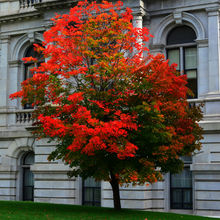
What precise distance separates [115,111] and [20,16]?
14435 mm

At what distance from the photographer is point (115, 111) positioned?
21.0 m

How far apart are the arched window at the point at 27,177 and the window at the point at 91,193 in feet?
13.0

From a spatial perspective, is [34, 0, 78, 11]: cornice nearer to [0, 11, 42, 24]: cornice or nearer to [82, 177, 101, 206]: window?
[0, 11, 42, 24]: cornice

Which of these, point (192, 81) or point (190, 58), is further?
point (190, 58)

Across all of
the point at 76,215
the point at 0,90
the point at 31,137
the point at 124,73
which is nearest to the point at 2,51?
the point at 0,90

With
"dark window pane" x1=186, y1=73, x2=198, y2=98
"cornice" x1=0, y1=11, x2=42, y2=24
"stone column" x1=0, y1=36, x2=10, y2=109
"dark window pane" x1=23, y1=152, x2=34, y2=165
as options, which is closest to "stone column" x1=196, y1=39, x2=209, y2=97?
"dark window pane" x1=186, y1=73, x2=198, y2=98

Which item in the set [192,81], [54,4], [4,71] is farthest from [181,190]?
[4,71]

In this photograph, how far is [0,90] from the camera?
33.0 m

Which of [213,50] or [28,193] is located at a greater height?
[213,50]

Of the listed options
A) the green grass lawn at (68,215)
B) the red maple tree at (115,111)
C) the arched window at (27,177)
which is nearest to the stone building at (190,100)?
the arched window at (27,177)

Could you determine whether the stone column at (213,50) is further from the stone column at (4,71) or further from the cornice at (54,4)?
the stone column at (4,71)

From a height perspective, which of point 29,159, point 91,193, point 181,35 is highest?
point 181,35

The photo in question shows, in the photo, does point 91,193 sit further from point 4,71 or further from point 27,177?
point 4,71

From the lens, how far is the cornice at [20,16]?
32.1m
